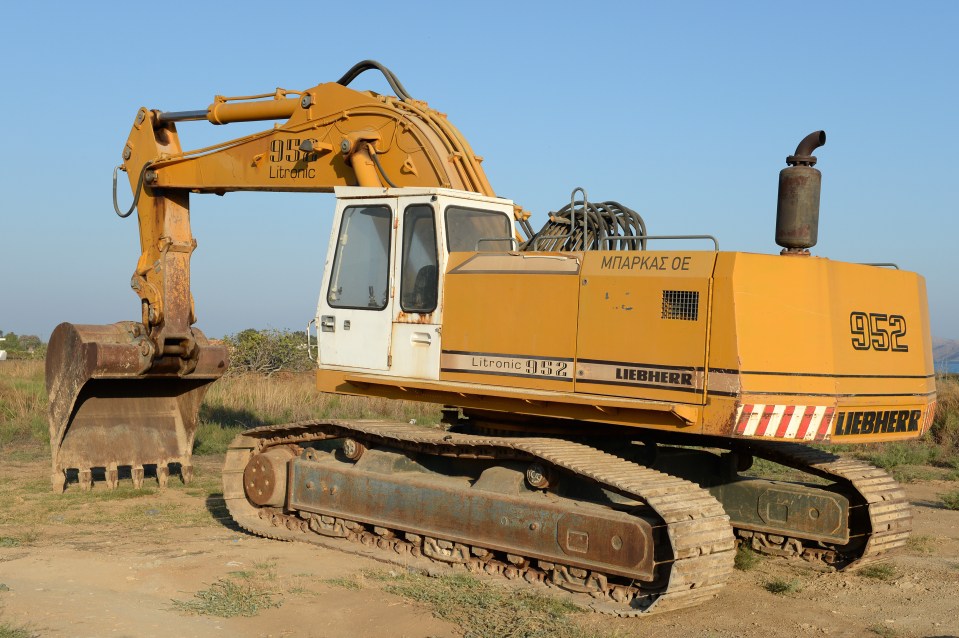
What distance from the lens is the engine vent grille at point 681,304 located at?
23.5ft

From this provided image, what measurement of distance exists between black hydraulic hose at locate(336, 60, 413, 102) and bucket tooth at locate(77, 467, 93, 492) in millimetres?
5267

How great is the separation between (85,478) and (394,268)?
534cm

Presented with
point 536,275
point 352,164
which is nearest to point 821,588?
point 536,275

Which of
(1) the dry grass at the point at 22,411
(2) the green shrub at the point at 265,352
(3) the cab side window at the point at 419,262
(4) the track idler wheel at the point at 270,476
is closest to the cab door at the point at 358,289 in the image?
(3) the cab side window at the point at 419,262

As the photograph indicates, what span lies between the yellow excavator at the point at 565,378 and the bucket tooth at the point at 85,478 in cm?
140

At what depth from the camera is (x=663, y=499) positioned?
7.04 meters

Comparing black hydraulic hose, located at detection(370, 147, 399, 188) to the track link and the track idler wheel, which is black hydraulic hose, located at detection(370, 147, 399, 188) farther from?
the track idler wheel

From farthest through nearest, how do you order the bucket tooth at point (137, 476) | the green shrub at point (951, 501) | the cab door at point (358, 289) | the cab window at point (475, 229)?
the bucket tooth at point (137, 476), the green shrub at point (951, 501), the cab door at point (358, 289), the cab window at point (475, 229)

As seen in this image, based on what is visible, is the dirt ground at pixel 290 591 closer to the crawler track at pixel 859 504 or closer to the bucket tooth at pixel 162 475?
the crawler track at pixel 859 504

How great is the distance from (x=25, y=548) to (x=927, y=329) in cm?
767

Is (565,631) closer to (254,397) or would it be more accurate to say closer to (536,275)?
(536,275)

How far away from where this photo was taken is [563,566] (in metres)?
7.68

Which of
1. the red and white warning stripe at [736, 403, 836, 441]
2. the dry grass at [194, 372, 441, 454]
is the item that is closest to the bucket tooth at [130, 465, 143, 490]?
the dry grass at [194, 372, 441, 454]

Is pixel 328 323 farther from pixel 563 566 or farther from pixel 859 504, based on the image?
pixel 859 504
